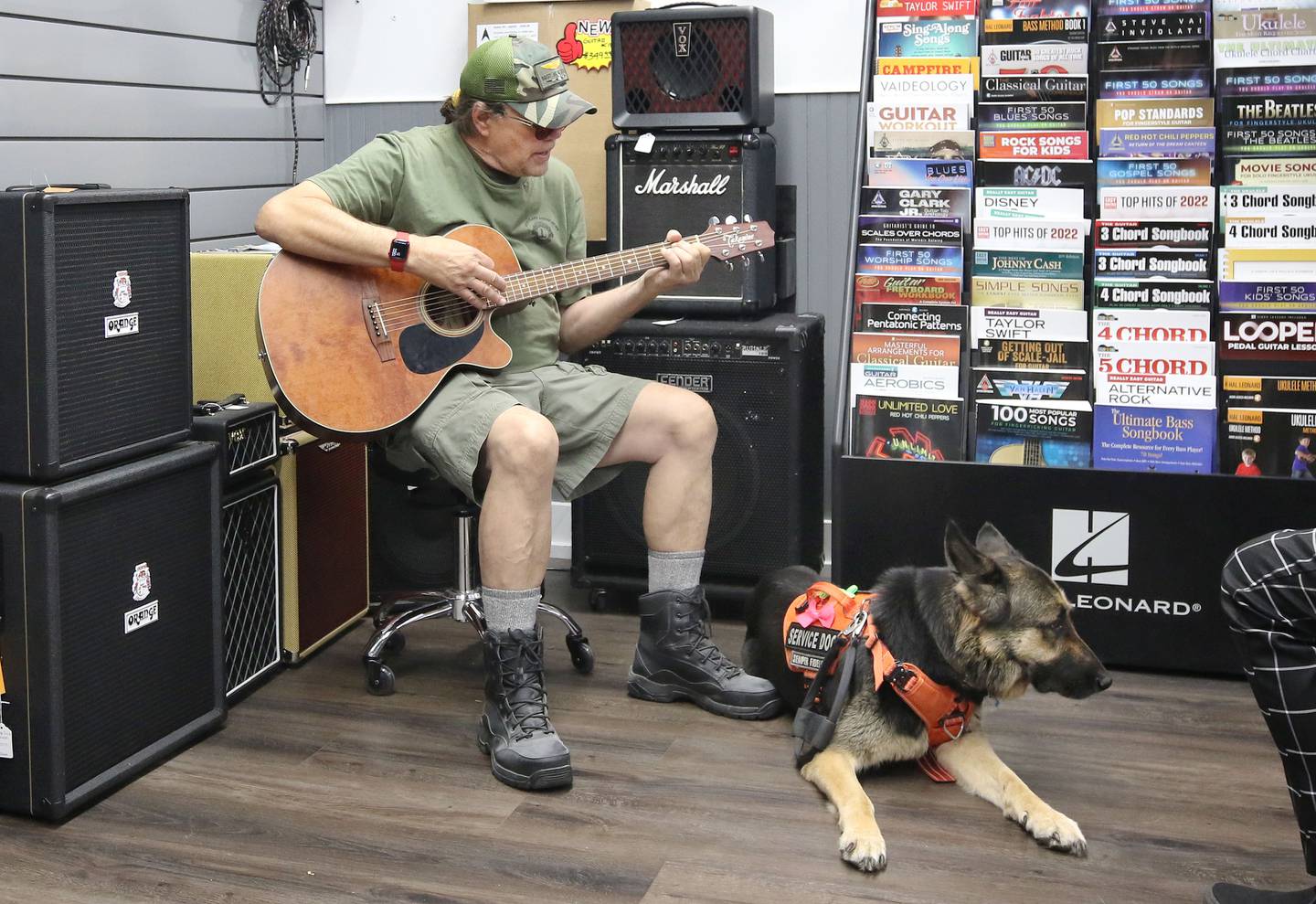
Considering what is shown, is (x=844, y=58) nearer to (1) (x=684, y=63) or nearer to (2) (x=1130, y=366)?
(1) (x=684, y=63)

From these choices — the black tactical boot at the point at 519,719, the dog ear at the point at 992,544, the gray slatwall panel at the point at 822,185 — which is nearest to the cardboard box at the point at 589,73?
the gray slatwall panel at the point at 822,185

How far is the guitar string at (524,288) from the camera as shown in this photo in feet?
8.54

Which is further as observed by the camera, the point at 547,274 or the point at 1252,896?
the point at 547,274

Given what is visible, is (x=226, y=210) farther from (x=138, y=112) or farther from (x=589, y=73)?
(x=589, y=73)

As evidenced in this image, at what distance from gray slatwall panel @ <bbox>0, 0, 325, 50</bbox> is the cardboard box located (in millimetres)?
699

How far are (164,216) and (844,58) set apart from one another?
190 centimetres

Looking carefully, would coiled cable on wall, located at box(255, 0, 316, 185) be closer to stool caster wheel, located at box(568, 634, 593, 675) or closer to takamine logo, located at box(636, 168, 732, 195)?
takamine logo, located at box(636, 168, 732, 195)

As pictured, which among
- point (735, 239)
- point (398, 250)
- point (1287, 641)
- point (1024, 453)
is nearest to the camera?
point (1287, 641)

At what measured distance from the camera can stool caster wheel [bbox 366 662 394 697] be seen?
2826 mm

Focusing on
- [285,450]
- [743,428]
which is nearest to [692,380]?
[743,428]

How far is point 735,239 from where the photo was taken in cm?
288

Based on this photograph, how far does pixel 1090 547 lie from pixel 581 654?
3.53 feet

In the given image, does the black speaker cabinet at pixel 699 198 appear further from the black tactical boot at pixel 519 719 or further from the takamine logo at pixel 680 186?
the black tactical boot at pixel 519 719

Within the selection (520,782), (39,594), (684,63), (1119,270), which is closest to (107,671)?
(39,594)
